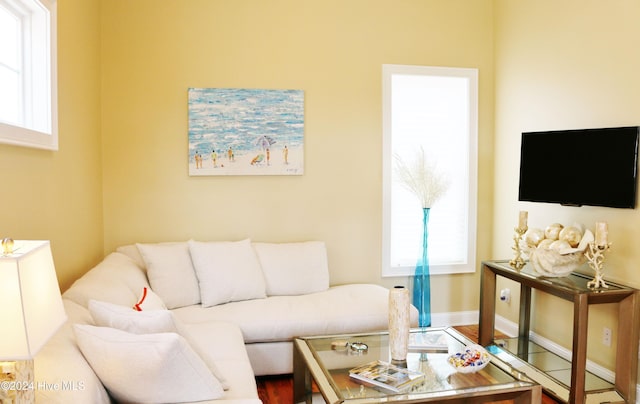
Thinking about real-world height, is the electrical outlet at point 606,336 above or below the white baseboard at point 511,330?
above

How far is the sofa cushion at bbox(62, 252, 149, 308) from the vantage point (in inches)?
97.0

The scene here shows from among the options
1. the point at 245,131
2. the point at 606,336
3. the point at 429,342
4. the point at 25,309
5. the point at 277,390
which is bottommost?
the point at 277,390

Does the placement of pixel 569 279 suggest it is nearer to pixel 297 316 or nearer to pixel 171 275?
pixel 297 316

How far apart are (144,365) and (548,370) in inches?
108

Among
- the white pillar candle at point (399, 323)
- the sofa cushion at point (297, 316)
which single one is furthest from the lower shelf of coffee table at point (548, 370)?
the white pillar candle at point (399, 323)

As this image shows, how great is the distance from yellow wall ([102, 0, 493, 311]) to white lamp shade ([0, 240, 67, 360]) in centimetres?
270

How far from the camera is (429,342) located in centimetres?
276

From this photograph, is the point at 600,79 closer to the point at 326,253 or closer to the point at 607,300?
the point at 607,300

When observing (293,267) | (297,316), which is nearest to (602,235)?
(297,316)

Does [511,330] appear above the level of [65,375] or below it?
below

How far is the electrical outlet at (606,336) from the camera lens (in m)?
3.24

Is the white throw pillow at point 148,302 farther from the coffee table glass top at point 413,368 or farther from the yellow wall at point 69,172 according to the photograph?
the coffee table glass top at point 413,368

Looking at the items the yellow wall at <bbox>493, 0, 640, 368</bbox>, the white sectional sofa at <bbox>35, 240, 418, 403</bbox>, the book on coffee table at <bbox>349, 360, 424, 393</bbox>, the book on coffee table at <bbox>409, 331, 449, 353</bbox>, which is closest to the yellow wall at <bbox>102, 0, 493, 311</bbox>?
the yellow wall at <bbox>493, 0, 640, 368</bbox>

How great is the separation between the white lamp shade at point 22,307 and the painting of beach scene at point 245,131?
2.72 metres
